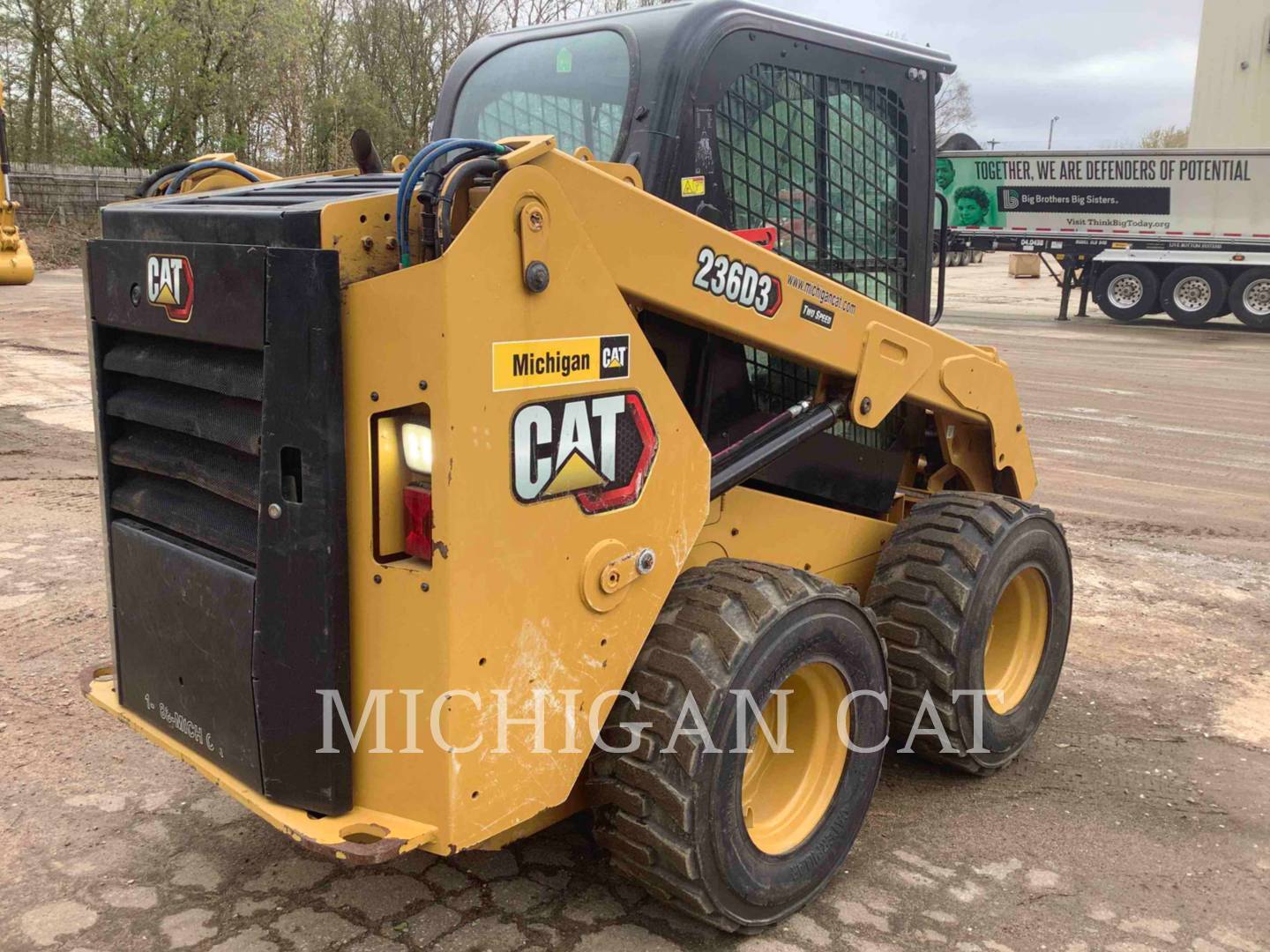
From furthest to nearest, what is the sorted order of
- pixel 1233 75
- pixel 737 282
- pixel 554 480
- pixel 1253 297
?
pixel 1233 75 → pixel 1253 297 → pixel 737 282 → pixel 554 480

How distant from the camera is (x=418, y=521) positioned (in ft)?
8.21

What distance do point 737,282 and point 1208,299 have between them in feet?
69.8

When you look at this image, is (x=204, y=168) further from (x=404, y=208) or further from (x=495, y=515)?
(x=495, y=515)

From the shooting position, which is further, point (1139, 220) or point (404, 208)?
point (1139, 220)

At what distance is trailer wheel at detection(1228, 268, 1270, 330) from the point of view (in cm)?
2089

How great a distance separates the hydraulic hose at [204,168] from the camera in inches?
141

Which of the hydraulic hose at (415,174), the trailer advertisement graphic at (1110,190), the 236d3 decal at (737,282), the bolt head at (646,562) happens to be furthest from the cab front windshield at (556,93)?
the trailer advertisement graphic at (1110,190)

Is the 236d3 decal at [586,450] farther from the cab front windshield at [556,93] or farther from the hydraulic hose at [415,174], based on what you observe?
the cab front windshield at [556,93]

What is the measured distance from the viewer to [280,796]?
269 centimetres

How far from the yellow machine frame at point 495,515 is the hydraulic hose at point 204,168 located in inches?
53.3

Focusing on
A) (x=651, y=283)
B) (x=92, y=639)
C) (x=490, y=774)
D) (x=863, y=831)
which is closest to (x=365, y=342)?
(x=651, y=283)

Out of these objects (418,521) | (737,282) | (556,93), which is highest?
(556,93)

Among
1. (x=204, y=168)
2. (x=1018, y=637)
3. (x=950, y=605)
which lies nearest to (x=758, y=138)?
(x=950, y=605)

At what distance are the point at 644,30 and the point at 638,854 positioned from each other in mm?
2253
